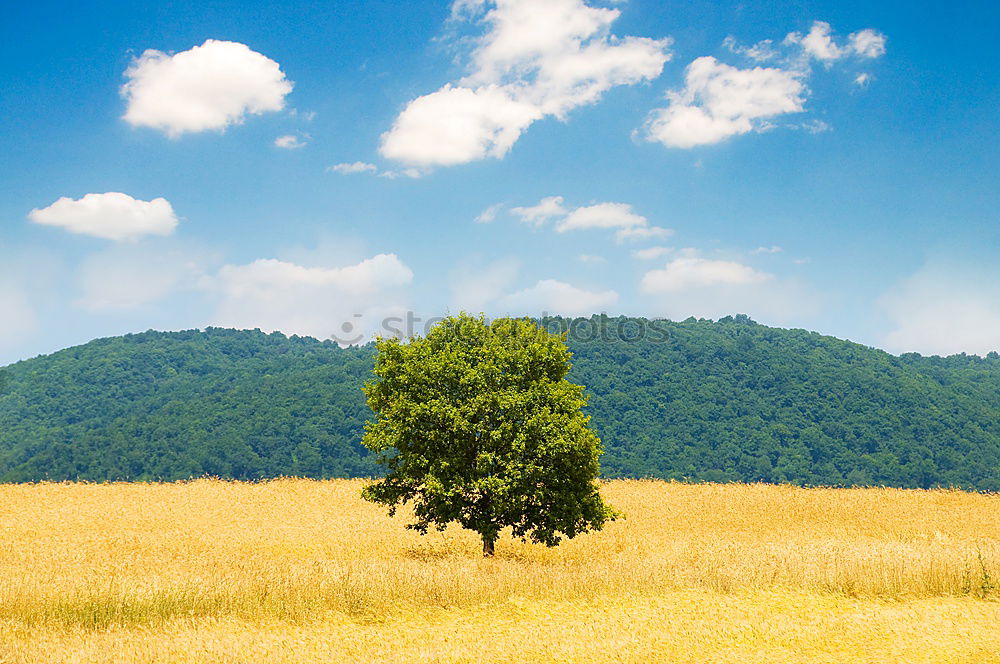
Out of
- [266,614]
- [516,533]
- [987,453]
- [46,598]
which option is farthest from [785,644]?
[987,453]

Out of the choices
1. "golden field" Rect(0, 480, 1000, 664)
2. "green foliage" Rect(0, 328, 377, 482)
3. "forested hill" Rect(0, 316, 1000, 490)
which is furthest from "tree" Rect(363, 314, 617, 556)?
"green foliage" Rect(0, 328, 377, 482)

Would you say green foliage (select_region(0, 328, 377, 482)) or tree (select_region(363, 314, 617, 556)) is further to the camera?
green foliage (select_region(0, 328, 377, 482))

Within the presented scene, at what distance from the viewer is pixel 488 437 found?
19.5m

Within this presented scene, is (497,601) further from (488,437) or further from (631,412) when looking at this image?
(631,412)

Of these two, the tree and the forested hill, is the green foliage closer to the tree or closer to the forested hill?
the forested hill

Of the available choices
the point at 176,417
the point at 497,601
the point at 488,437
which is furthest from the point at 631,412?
the point at 497,601

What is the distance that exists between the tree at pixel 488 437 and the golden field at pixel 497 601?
1538mm

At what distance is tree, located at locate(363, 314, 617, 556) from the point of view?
62.5 ft

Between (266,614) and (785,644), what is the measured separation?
25.7ft

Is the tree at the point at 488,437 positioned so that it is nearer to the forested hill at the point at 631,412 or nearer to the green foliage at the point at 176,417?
the forested hill at the point at 631,412

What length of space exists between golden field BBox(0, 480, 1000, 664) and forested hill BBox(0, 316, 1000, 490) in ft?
296

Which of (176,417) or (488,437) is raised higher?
(488,437)

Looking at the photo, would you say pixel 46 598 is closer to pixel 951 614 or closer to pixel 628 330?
pixel 951 614

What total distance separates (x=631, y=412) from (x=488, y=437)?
5165 inches
